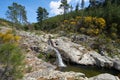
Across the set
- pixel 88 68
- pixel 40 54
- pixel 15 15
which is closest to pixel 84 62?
pixel 88 68

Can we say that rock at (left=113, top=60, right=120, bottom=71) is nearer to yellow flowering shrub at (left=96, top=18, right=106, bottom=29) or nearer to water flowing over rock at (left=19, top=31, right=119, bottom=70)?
water flowing over rock at (left=19, top=31, right=119, bottom=70)

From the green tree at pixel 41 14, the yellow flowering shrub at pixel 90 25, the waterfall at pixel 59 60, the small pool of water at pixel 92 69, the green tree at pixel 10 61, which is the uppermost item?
the green tree at pixel 41 14

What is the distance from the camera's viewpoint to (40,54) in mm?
41312

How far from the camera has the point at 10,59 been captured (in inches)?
674

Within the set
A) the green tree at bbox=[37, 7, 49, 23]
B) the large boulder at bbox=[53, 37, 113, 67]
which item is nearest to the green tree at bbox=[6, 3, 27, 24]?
A: the green tree at bbox=[37, 7, 49, 23]

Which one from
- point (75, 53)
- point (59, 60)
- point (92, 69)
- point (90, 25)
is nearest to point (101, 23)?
point (90, 25)

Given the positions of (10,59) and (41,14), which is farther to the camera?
(41,14)

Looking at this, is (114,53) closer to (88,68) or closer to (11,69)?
(88,68)

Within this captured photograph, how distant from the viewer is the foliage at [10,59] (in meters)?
17.0

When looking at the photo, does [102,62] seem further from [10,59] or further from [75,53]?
[10,59]

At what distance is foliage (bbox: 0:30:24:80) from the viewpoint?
55.8 feet

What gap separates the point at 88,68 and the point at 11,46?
2693 centimetres

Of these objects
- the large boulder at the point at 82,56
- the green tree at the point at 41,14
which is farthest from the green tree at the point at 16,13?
the large boulder at the point at 82,56

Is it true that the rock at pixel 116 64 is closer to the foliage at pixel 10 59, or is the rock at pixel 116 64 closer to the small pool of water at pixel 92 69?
the small pool of water at pixel 92 69
